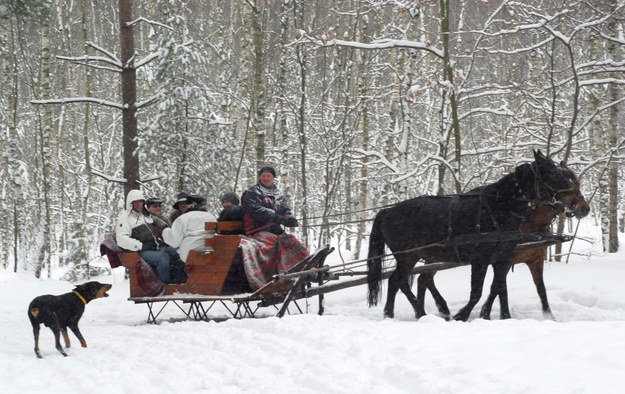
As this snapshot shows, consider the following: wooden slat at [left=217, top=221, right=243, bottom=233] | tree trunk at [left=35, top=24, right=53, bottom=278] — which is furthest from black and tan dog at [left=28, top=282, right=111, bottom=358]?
tree trunk at [left=35, top=24, right=53, bottom=278]

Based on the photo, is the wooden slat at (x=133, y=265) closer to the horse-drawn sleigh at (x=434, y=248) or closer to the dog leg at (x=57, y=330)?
Result: the horse-drawn sleigh at (x=434, y=248)

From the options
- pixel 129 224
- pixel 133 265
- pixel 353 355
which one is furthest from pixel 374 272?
pixel 129 224

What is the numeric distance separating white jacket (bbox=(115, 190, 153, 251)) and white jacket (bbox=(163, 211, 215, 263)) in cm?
45

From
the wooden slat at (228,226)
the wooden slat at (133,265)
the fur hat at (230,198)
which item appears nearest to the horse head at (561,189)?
the wooden slat at (228,226)

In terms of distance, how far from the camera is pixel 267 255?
8.91 meters

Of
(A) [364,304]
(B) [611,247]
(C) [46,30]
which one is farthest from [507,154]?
(C) [46,30]

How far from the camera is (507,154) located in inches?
538

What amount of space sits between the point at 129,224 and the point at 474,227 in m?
4.64

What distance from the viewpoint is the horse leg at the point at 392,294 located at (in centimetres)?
845

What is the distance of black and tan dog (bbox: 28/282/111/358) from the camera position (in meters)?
7.31

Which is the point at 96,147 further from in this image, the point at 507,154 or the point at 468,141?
the point at 507,154

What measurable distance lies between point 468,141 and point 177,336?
97.4 feet

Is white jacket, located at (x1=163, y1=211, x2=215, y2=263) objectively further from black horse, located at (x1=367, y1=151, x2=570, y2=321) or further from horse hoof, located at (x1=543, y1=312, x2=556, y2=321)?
horse hoof, located at (x1=543, y1=312, x2=556, y2=321)

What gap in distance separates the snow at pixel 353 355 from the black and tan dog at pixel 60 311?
0.77 ft
